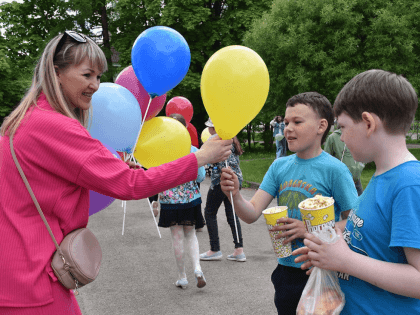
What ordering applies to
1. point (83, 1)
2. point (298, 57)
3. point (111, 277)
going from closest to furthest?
point (111, 277)
point (298, 57)
point (83, 1)

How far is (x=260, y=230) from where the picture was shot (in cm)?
638

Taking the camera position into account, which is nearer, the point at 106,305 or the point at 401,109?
the point at 401,109

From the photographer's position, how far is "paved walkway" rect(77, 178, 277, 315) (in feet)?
12.5

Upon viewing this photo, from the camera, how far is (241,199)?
88.1 inches

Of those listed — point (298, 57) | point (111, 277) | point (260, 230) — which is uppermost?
point (298, 57)

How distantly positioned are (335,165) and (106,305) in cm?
298

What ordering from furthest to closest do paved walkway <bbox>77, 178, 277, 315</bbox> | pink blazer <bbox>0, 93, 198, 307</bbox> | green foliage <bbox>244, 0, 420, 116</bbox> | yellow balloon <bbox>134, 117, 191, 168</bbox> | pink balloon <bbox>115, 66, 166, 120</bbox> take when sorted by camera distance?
green foliage <bbox>244, 0, 420, 116</bbox> → paved walkway <bbox>77, 178, 277, 315</bbox> → pink balloon <bbox>115, 66, 166, 120</bbox> → yellow balloon <bbox>134, 117, 191, 168</bbox> → pink blazer <bbox>0, 93, 198, 307</bbox>

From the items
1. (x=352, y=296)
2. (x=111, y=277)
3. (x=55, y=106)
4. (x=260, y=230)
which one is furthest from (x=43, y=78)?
(x=260, y=230)

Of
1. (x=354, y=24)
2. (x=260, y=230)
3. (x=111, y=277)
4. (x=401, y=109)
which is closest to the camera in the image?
(x=401, y=109)

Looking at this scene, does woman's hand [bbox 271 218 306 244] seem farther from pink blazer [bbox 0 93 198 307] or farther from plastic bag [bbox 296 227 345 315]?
pink blazer [bbox 0 93 198 307]

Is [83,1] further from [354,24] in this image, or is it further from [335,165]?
[335,165]

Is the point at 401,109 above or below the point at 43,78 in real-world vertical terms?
below

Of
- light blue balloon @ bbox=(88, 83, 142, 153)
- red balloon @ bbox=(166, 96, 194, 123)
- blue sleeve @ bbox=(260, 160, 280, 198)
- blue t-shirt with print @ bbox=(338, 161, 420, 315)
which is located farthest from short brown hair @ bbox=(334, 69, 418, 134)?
red balloon @ bbox=(166, 96, 194, 123)

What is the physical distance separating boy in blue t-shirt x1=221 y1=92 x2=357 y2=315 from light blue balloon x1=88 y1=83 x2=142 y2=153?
1126 mm
